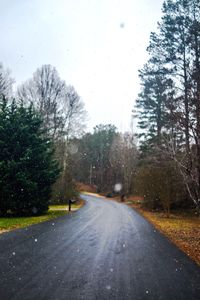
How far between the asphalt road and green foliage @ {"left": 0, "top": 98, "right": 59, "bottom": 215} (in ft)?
31.4

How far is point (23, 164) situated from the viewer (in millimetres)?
21219

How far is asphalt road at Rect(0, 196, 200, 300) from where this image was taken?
528 centimetres

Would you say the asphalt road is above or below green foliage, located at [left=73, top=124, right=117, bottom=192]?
below

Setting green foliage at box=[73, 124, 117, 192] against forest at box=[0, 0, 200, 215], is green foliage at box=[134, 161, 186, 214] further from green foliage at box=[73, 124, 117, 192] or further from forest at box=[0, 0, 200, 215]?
green foliage at box=[73, 124, 117, 192]

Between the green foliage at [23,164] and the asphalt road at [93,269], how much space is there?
958 cm

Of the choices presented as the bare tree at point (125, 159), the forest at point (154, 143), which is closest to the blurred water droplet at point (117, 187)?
the bare tree at point (125, 159)

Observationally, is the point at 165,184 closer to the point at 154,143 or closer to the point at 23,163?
the point at 154,143

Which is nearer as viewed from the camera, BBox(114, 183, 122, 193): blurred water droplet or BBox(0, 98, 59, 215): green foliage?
BBox(0, 98, 59, 215): green foliage

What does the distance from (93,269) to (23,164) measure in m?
15.4

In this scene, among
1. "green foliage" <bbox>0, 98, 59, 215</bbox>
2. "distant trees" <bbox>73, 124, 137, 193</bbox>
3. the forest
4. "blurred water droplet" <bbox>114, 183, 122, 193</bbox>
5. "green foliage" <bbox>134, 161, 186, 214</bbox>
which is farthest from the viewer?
"distant trees" <bbox>73, 124, 137, 193</bbox>

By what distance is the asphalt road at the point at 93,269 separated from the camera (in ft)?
17.3

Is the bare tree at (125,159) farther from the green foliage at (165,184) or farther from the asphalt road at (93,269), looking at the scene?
the asphalt road at (93,269)

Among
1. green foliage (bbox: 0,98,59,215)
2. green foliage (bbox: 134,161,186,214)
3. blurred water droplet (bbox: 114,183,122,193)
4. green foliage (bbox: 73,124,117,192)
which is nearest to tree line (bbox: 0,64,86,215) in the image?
green foliage (bbox: 0,98,59,215)

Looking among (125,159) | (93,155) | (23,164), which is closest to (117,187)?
(125,159)
